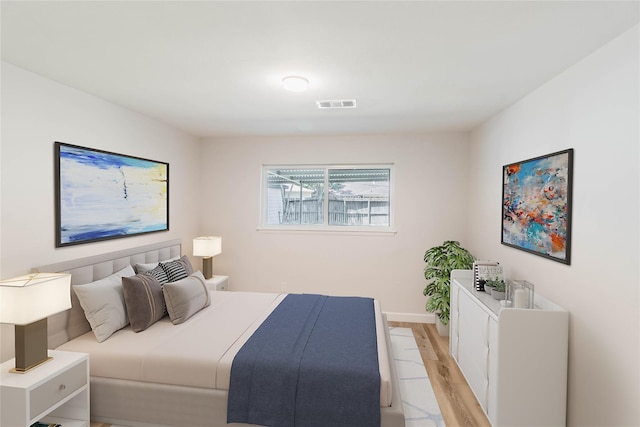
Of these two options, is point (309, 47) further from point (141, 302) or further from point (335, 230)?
point (335, 230)

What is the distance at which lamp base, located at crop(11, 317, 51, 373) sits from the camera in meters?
1.90

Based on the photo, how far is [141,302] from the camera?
8.48ft

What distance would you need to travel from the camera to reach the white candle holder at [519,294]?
2.30 metres

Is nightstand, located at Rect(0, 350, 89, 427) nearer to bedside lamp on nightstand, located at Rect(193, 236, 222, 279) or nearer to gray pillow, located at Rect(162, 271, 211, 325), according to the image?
gray pillow, located at Rect(162, 271, 211, 325)

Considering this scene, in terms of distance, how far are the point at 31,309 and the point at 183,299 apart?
3.45 feet

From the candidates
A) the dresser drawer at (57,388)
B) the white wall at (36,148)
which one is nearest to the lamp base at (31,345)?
the dresser drawer at (57,388)

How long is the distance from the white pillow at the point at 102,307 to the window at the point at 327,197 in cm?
235

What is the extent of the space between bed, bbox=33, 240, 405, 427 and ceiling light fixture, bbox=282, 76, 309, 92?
1.94 metres

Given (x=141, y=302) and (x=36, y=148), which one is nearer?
(x=36, y=148)

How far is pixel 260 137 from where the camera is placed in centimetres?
461

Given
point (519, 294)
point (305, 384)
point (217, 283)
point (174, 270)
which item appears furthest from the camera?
point (217, 283)

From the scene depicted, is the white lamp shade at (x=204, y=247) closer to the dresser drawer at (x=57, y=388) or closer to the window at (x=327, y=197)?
the window at (x=327, y=197)

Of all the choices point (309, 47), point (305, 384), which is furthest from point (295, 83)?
point (305, 384)

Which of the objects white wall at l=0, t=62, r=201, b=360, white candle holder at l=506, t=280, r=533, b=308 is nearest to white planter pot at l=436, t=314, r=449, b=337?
white candle holder at l=506, t=280, r=533, b=308
